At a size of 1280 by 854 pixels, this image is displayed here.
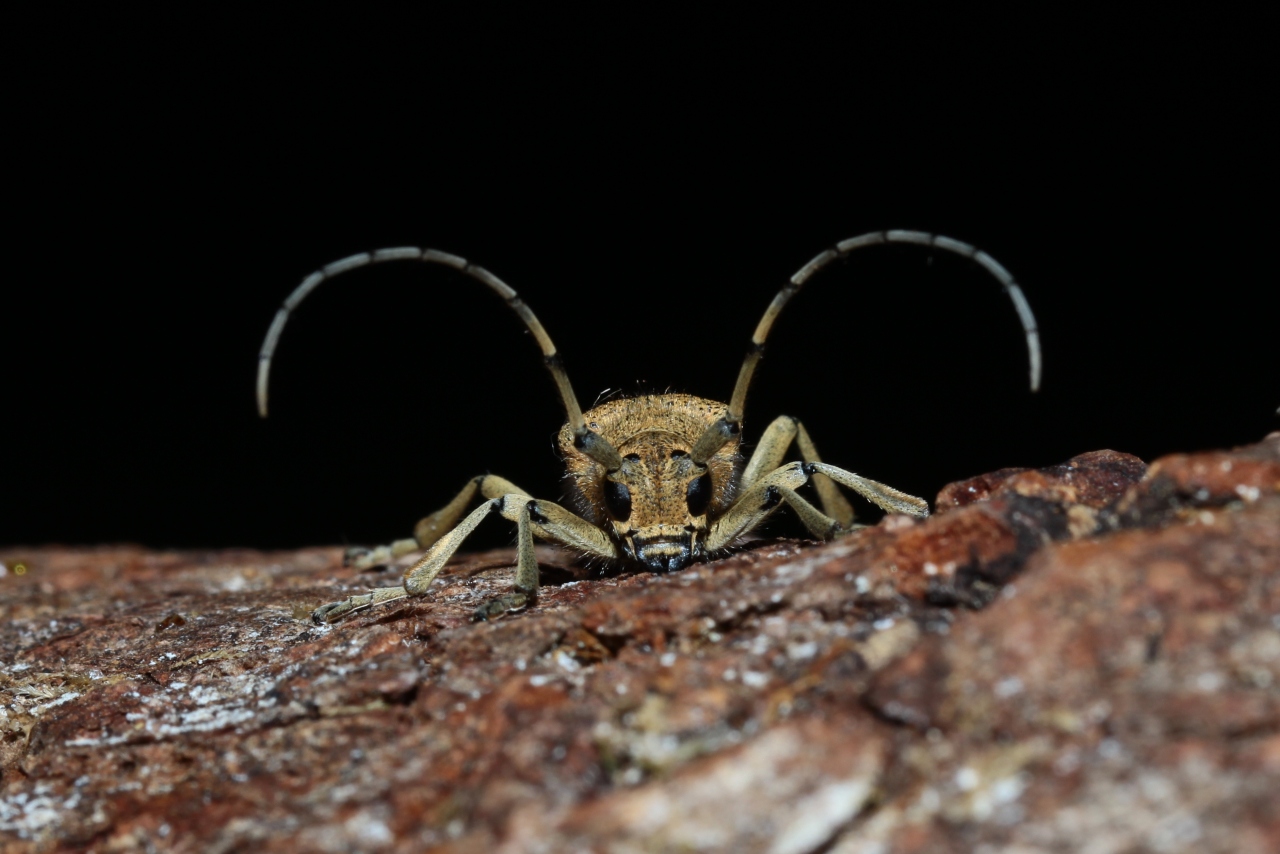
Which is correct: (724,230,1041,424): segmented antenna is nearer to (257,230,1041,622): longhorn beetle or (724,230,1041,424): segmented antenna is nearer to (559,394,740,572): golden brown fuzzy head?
(257,230,1041,622): longhorn beetle

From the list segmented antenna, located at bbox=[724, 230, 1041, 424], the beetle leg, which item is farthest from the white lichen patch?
the beetle leg

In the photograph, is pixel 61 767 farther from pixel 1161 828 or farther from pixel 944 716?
pixel 1161 828

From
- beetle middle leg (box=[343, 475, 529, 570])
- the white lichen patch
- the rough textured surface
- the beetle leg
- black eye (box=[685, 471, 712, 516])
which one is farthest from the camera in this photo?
beetle middle leg (box=[343, 475, 529, 570])

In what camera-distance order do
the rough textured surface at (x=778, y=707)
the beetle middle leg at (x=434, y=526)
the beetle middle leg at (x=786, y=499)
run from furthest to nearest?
the beetle middle leg at (x=434, y=526) → the beetle middle leg at (x=786, y=499) → the rough textured surface at (x=778, y=707)

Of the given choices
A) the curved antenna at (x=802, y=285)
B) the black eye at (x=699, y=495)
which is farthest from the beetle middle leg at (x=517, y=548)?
the curved antenna at (x=802, y=285)

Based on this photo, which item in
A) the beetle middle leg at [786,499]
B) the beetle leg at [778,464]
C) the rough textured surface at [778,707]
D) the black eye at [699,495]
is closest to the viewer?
the rough textured surface at [778,707]

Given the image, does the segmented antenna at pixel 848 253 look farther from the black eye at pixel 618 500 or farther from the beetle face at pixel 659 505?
the black eye at pixel 618 500

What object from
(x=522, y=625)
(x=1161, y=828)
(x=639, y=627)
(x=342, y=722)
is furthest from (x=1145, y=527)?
(x=342, y=722)
